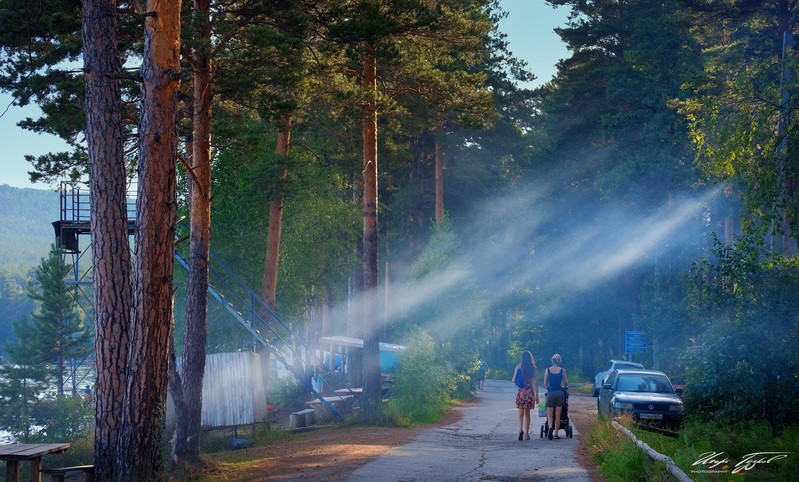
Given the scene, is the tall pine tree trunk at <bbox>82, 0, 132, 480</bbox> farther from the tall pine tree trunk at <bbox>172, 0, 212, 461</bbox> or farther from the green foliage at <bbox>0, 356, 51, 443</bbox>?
the green foliage at <bbox>0, 356, 51, 443</bbox>

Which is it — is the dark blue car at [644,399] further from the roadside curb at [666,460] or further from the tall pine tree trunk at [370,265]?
the tall pine tree trunk at [370,265]

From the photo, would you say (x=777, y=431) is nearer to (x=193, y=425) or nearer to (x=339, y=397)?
(x=193, y=425)

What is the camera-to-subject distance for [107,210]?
42.7 ft

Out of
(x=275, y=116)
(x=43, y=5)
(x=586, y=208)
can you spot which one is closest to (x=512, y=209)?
(x=586, y=208)

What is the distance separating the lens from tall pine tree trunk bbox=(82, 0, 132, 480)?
41.9ft

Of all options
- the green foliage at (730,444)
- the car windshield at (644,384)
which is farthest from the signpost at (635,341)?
the green foliage at (730,444)

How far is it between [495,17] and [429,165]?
34.1ft

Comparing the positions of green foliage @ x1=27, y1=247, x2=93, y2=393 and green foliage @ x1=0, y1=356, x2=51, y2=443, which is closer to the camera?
green foliage @ x1=0, y1=356, x2=51, y2=443

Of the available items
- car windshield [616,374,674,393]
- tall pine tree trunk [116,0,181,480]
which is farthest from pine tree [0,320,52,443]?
tall pine tree trunk [116,0,181,480]
